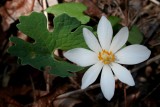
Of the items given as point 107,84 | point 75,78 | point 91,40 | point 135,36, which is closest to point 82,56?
point 91,40

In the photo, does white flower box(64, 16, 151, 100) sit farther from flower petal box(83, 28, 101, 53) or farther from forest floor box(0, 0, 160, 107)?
forest floor box(0, 0, 160, 107)

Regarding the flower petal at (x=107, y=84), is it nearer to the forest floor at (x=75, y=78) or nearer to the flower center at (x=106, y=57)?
the flower center at (x=106, y=57)

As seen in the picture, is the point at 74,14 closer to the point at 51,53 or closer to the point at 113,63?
the point at 51,53

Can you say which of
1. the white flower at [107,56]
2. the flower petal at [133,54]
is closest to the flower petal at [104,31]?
the white flower at [107,56]

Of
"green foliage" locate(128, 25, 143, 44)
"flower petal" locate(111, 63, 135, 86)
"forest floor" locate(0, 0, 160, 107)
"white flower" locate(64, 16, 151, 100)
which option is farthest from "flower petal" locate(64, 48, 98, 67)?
"green foliage" locate(128, 25, 143, 44)

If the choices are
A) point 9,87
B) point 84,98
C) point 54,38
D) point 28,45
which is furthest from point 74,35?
point 9,87
